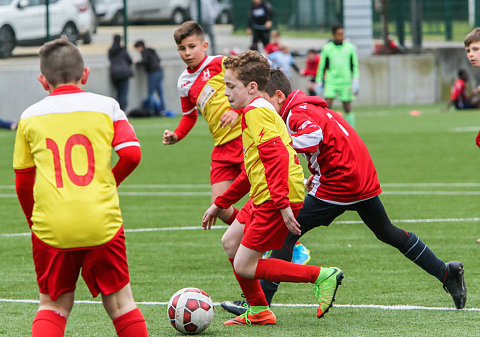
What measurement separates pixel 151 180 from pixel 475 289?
798 centimetres

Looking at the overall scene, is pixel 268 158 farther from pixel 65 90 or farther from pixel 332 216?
pixel 65 90

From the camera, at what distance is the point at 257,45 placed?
29.0 m

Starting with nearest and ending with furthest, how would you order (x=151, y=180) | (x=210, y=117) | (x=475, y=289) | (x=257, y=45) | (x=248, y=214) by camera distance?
(x=248, y=214), (x=475, y=289), (x=210, y=117), (x=151, y=180), (x=257, y=45)

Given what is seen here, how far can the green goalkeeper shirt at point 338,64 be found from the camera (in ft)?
66.6

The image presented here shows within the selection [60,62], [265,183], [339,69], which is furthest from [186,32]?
[339,69]

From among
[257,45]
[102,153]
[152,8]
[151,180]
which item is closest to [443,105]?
[257,45]

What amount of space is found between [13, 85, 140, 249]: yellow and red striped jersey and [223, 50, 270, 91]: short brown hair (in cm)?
138

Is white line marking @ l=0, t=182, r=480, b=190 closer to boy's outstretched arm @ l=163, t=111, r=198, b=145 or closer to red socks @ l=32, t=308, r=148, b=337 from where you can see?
boy's outstretched arm @ l=163, t=111, r=198, b=145

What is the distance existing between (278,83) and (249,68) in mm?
448

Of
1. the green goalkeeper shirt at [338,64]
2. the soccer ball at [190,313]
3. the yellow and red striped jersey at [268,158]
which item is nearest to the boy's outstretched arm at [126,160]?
the yellow and red striped jersey at [268,158]

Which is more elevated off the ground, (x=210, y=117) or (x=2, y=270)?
(x=210, y=117)

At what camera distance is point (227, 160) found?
7.43 m

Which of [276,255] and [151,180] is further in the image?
[151,180]

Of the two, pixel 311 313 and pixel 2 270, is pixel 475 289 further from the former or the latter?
pixel 2 270
